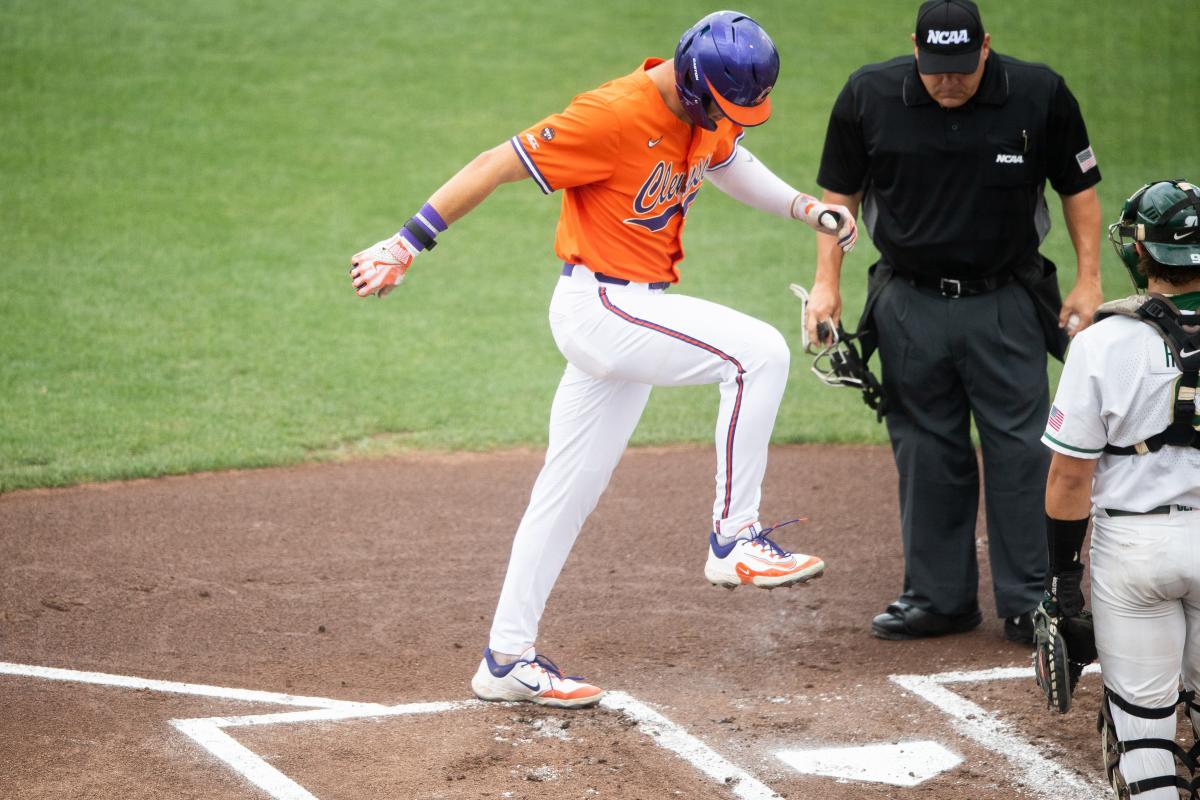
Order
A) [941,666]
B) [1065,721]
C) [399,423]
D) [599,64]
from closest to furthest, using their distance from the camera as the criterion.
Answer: [1065,721] → [941,666] → [399,423] → [599,64]

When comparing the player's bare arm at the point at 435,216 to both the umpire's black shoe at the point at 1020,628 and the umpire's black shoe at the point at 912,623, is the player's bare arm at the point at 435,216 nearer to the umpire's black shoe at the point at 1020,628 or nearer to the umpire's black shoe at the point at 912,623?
the umpire's black shoe at the point at 912,623

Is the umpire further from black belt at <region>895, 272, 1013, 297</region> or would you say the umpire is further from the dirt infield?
the dirt infield

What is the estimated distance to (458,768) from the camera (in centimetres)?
414

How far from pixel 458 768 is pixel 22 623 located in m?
2.17

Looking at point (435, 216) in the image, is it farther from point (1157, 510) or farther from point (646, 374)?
point (1157, 510)

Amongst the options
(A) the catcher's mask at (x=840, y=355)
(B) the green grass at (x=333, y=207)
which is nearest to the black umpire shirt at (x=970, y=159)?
Answer: (A) the catcher's mask at (x=840, y=355)

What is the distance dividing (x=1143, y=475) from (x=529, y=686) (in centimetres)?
213

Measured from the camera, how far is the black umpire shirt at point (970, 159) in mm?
5070

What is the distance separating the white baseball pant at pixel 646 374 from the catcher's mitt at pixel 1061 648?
0.96 metres

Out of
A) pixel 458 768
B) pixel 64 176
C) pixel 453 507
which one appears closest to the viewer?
pixel 458 768

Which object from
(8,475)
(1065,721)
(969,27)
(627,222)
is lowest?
(1065,721)

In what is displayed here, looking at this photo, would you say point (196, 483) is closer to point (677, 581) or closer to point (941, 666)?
point (677, 581)

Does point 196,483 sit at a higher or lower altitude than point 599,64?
lower

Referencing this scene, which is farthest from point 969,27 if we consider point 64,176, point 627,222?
point 64,176
